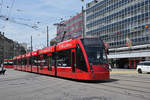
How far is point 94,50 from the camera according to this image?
14.1 m

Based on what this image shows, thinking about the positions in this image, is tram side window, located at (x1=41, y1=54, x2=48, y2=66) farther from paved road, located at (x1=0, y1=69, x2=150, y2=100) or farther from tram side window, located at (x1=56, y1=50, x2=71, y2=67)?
paved road, located at (x1=0, y1=69, x2=150, y2=100)

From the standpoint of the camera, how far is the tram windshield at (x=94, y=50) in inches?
544

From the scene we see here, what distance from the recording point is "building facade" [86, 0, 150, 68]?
46625 millimetres

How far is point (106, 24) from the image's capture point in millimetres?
59281

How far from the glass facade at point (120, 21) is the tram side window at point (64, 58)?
27.3m

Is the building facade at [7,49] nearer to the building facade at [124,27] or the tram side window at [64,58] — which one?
the building facade at [124,27]

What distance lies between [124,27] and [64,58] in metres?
38.7

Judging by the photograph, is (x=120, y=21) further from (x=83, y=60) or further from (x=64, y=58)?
(x=83, y=60)

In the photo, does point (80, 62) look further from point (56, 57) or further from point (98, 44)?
point (56, 57)

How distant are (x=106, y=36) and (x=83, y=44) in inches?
1825

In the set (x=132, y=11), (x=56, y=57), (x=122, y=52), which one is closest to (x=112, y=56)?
(x=122, y=52)

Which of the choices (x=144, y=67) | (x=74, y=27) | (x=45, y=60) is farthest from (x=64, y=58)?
(x=74, y=27)

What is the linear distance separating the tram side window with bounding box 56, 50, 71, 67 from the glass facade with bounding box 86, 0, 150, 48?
27266mm

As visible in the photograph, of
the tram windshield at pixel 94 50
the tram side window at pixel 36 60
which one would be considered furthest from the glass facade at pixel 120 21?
the tram windshield at pixel 94 50
